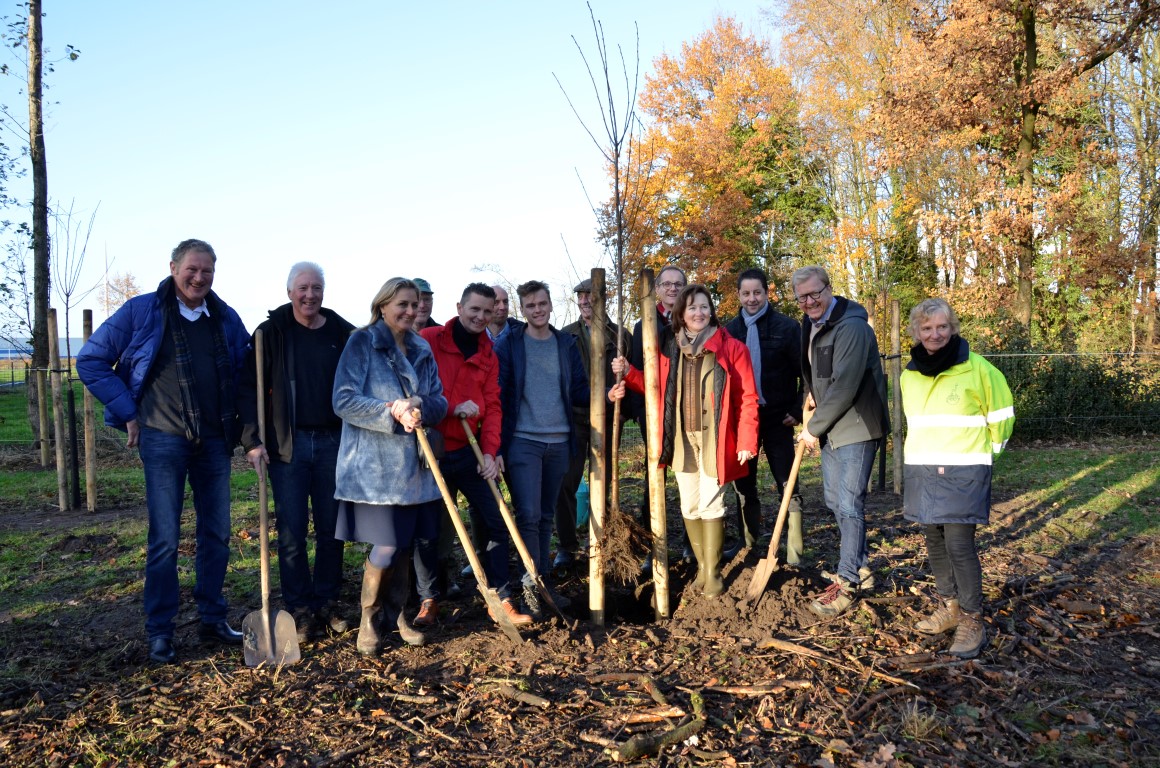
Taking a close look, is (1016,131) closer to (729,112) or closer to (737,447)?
(729,112)

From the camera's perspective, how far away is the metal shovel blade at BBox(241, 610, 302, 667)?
434 cm

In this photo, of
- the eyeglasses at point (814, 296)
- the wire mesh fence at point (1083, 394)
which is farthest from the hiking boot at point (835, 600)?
the wire mesh fence at point (1083, 394)

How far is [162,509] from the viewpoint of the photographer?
14.7 feet

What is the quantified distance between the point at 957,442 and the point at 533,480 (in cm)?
254

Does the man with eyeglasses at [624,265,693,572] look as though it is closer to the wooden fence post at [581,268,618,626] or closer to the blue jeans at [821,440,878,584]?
the wooden fence post at [581,268,618,626]

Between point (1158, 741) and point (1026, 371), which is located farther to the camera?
point (1026, 371)

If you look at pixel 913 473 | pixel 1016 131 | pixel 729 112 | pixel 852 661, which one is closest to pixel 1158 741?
pixel 852 661

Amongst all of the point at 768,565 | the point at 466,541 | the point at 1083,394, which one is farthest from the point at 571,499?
the point at 1083,394

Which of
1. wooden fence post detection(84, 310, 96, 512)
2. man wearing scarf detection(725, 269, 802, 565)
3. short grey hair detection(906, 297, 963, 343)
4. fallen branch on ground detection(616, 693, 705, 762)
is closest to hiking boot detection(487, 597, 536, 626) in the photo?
fallen branch on ground detection(616, 693, 705, 762)

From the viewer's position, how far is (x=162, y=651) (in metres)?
4.44

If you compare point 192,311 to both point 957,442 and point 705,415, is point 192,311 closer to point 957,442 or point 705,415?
point 705,415

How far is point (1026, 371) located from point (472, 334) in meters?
11.9

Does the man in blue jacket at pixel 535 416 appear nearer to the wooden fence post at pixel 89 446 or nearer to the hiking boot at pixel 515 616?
the hiking boot at pixel 515 616

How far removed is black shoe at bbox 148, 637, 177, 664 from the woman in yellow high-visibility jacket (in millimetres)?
4256
